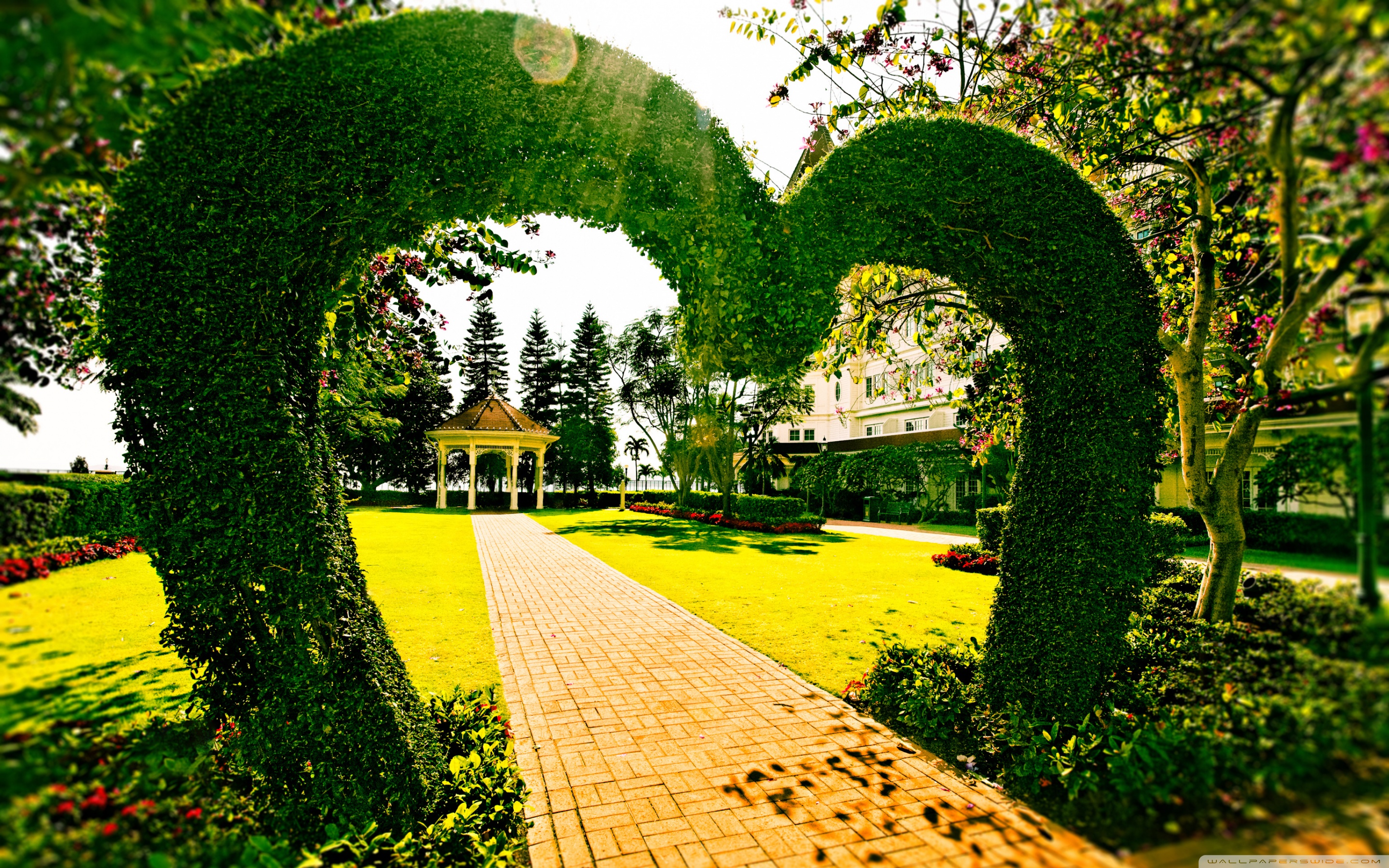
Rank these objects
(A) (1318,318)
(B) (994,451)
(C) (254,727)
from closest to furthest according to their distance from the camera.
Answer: (A) (1318,318) < (C) (254,727) < (B) (994,451)

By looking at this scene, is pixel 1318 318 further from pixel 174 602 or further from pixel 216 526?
pixel 174 602

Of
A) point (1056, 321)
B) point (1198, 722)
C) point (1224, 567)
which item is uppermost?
point (1056, 321)

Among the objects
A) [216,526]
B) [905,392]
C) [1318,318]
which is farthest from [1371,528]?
[905,392]

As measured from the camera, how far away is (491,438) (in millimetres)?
33500

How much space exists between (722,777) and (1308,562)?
3407 mm

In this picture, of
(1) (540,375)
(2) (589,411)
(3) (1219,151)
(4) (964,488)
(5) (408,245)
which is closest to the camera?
(3) (1219,151)

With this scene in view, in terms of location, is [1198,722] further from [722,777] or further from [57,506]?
[57,506]

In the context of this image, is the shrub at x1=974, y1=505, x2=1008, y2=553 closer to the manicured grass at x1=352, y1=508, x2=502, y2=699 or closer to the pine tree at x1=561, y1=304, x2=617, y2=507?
the manicured grass at x1=352, y1=508, x2=502, y2=699

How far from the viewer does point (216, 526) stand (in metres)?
3.07

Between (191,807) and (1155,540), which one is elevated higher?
(1155,540)

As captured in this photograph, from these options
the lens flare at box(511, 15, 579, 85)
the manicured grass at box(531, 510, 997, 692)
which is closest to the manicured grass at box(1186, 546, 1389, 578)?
the manicured grass at box(531, 510, 997, 692)

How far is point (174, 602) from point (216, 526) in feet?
1.85

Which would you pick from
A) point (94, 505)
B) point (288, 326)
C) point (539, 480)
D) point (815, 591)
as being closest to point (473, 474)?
point (539, 480)

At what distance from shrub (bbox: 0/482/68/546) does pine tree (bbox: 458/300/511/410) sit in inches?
2376
